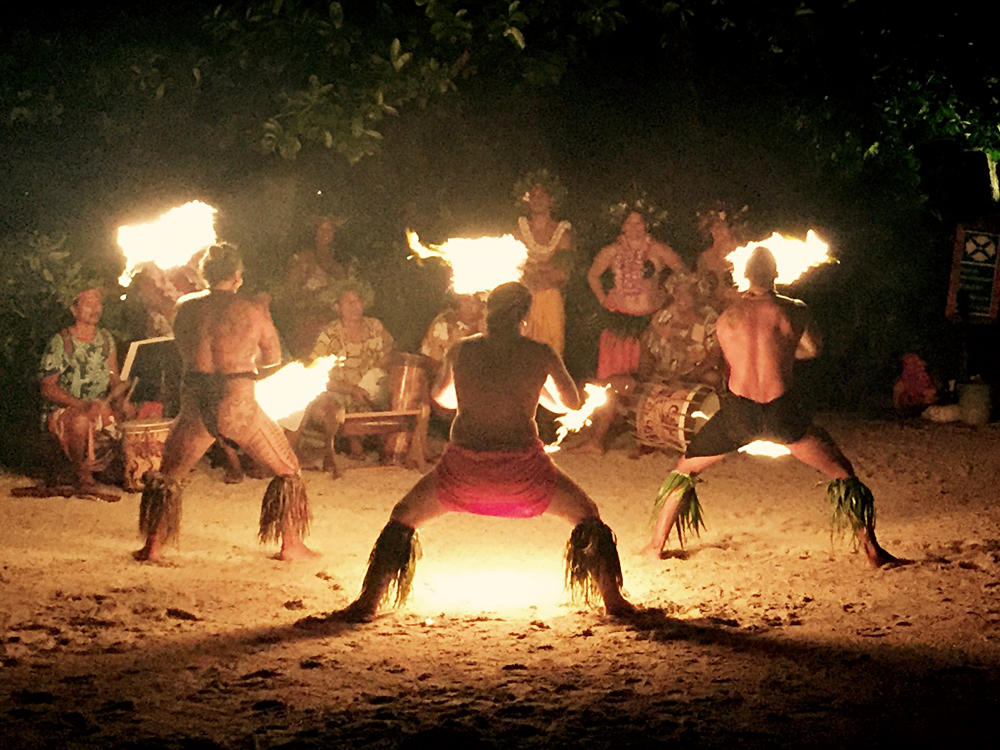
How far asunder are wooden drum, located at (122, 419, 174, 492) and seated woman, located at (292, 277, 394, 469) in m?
1.24

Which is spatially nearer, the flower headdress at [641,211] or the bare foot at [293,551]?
the bare foot at [293,551]

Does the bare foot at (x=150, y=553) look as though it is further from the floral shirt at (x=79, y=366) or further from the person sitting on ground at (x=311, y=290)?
the person sitting on ground at (x=311, y=290)

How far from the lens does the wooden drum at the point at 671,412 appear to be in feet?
33.0

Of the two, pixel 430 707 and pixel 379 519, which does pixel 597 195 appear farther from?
pixel 430 707

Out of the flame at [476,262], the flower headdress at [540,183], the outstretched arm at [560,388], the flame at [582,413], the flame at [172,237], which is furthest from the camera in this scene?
the flower headdress at [540,183]

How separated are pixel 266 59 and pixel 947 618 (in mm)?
7509

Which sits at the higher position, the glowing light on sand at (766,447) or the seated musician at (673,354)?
the seated musician at (673,354)

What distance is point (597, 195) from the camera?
41.9 ft

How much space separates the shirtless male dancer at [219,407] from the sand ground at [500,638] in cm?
29

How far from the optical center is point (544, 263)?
11.1 m

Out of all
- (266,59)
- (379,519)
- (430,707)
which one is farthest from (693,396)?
(430,707)

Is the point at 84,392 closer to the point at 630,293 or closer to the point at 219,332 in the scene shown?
the point at 219,332

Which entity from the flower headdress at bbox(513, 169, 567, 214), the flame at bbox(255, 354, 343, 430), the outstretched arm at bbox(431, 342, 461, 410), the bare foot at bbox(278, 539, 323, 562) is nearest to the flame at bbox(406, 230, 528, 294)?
the outstretched arm at bbox(431, 342, 461, 410)

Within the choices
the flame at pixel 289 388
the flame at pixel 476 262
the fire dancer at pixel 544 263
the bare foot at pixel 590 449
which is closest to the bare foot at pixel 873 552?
the flame at pixel 476 262
